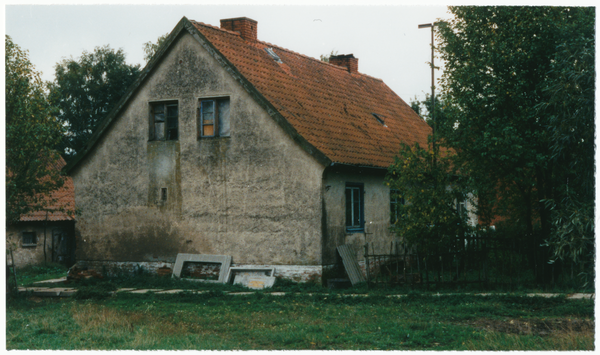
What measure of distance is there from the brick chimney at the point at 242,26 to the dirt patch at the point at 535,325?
1344cm

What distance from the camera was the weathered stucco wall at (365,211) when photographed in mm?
16969

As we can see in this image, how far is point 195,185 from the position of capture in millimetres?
18344

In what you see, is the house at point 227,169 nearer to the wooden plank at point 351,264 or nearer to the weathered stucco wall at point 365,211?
the weathered stucco wall at point 365,211

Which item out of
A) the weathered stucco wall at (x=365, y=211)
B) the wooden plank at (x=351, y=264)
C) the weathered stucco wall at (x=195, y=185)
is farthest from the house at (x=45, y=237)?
the wooden plank at (x=351, y=264)

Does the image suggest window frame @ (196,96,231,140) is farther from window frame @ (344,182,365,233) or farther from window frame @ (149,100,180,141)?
window frame @ (344,182,365,233)

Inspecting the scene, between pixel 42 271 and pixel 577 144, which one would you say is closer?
pixel 577 144

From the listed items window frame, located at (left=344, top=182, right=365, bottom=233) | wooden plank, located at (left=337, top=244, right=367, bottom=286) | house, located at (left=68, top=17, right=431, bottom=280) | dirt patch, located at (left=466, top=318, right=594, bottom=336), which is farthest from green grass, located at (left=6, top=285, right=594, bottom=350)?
window frame, located at (left=344, top=182, right=365, bottom=233)

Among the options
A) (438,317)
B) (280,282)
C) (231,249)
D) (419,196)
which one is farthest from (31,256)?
(438,317)

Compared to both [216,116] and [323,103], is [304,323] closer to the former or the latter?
[216,116]

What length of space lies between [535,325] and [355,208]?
836cm

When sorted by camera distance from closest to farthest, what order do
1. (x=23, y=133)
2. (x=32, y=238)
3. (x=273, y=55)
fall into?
1. (x=23, y=133)
2. (x=273, y=55)
3. (x=32, y=238)

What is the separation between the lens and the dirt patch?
1019 centimetres

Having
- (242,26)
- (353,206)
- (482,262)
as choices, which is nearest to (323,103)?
(353,206)

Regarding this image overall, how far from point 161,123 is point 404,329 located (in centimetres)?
1123
